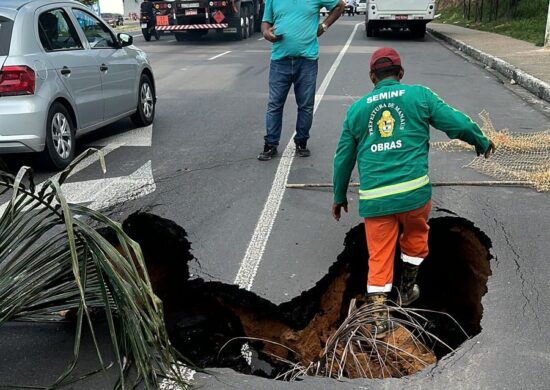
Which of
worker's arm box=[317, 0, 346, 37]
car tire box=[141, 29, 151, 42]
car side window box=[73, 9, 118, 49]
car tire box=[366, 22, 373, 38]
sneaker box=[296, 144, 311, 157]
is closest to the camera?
worker's arm box=[317, 0, 346, 37]

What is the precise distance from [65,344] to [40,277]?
1.31 feet

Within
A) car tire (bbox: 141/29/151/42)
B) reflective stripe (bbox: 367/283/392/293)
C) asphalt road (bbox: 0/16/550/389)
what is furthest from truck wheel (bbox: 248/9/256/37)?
reflective stripe (bbox: 367/283/392/293)

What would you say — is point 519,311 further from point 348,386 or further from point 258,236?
point 258,236

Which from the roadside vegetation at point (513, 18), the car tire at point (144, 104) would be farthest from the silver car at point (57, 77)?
the roadside vegetation at point (513, 18)

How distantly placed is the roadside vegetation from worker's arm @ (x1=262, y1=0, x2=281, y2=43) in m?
12.8

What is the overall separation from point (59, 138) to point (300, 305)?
3743mm

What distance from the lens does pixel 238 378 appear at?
2.83m

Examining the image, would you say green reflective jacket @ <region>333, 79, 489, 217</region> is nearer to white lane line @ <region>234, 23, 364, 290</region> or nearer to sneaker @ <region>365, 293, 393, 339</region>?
sneaker @ <region>365, 293, 393, 339</region>

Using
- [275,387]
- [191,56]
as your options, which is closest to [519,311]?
[275,387]

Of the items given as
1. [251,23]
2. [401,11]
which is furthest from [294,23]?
[251,23]

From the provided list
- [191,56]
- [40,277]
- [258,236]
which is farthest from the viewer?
[191,56]

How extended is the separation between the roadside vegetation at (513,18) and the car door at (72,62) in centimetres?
1361

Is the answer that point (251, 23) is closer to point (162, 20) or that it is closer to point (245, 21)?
point (245, 21)

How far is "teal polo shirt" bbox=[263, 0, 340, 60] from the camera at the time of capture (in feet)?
19.1
